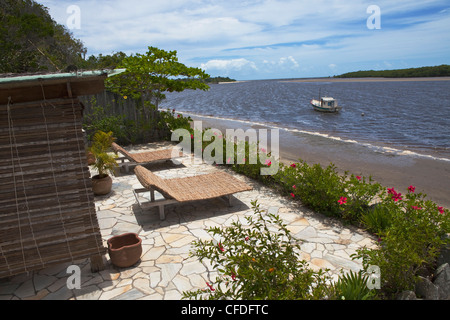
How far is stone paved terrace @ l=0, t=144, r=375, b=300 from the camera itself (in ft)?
13.4

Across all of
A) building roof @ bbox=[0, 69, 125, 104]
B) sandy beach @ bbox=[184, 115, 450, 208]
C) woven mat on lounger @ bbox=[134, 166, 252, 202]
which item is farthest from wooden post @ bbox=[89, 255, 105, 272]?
sandy beach @ bbox=[184, 115, 450, 208]

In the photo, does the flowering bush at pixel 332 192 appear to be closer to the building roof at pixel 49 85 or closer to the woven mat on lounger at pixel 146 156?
the woven mat on lounger at pixel 146 156

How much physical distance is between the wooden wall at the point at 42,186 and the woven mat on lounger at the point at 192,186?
1.82m

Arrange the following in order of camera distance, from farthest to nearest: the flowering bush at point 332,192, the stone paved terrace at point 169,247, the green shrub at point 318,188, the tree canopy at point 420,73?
the tree canopy at point 420,73
the green shrub at point 318,188
the flowering bush at point 332,192
the stone paved terrace at point 169,247

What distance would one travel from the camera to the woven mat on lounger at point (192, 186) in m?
5.97

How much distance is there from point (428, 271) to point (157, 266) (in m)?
3.75

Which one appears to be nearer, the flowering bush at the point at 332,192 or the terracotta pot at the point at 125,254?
the terracotta pot at the point at 125,254

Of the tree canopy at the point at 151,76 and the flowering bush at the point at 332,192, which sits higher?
the tree canopy at the point at 151,76

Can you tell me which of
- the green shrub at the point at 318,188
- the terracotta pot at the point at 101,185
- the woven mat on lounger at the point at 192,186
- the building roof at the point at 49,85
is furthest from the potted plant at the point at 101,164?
the green shrub at the point at 318,188

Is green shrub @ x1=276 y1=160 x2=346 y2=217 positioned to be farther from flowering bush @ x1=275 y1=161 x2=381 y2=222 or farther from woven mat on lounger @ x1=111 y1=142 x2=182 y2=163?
woven mat on lounger @ x1=111 y1=142 x2=182 y2=163

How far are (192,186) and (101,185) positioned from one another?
216 centimetres

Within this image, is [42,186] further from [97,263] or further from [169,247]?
[169,247]

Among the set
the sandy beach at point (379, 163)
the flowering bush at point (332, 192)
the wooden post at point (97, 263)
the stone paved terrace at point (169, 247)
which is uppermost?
the flowering bush at point (332, 192)

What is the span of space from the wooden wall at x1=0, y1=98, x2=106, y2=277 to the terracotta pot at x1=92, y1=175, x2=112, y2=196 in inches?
124
